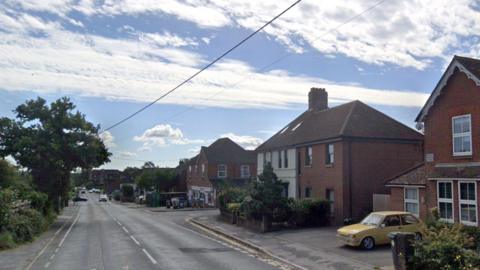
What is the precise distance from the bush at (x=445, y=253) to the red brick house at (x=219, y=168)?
4733 cm

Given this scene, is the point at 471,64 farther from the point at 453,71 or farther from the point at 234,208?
the point at 234,208

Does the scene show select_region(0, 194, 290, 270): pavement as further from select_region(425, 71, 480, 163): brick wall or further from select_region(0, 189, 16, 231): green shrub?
select_region(425, 71, 480, 163): brick wall

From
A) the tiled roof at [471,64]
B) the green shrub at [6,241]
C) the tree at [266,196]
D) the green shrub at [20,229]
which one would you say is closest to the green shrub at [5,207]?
→ the green shrub at [20,229]

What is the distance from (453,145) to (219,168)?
44446mm

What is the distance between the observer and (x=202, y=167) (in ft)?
217

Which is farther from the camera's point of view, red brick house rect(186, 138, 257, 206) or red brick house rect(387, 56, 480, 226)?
red brick house rect(186, 138, 257, 206)

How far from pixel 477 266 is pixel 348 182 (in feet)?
62.3

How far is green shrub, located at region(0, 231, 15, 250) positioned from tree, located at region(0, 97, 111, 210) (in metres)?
12.5

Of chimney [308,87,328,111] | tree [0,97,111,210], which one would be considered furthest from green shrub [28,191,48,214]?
chimney [308,87,328,111]

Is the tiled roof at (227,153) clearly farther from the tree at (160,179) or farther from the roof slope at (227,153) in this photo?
the tree at (160,179)

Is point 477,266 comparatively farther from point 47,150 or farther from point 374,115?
point 47,150

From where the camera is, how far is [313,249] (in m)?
21.0

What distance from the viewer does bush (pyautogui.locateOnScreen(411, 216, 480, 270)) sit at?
12.1 meters

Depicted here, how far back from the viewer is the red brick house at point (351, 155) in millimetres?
30766
